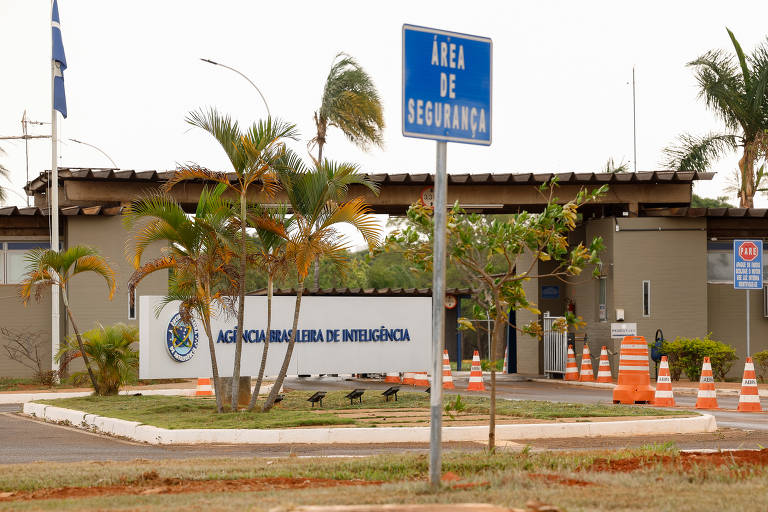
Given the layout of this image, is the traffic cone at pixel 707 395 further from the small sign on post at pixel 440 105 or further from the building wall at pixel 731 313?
the small sign on post at pixel 440 105

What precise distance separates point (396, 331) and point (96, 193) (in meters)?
12.0

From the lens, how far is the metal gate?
30517mm

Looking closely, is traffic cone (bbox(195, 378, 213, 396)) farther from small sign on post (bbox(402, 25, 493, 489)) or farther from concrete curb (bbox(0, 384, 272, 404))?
small sign on post (bbox(402, 25, 493, 489))

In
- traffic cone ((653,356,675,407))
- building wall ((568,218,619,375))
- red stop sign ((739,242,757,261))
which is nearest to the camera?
traffic cone ((653,356,675,407))

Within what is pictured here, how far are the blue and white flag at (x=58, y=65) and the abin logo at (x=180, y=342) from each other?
12.1 m

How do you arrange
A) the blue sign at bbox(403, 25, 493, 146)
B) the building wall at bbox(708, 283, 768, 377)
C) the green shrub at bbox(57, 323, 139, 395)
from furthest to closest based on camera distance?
the building wall at bbox(708, 283, 768, 377), the green shrub at bbox(57, 323, 139, 395), the blue sign at bbox(403, 25, 493, 146)

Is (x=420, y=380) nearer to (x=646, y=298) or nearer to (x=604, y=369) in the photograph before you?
(x=604, y=369)

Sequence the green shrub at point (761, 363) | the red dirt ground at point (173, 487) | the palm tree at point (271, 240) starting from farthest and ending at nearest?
the green shrub at point (761, 363) < the palm tree at point (271, 240) < the red dirt ground at point (173, 487)

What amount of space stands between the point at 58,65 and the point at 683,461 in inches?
932

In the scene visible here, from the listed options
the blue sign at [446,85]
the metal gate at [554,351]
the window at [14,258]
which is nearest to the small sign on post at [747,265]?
the metal gate at [554,351]

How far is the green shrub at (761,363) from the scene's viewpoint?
2761 centimetres

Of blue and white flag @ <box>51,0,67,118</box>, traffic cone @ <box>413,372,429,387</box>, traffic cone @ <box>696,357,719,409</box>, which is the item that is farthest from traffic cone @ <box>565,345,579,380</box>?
blue and white flag @ <box>51,0,67,118</box>

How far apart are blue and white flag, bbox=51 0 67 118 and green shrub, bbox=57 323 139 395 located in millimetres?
9939

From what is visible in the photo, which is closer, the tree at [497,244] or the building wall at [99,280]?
the tree at [497,244]
